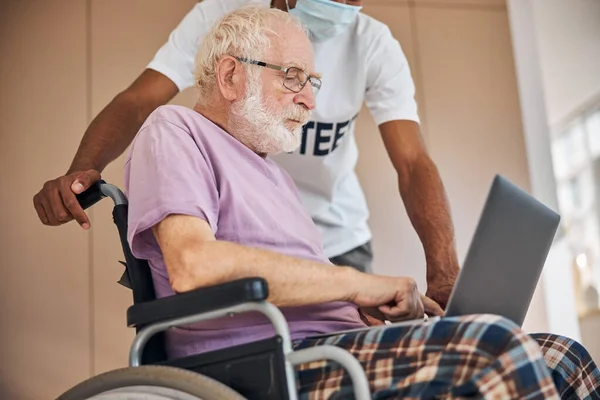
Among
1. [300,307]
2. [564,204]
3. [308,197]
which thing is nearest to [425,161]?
[308,197]

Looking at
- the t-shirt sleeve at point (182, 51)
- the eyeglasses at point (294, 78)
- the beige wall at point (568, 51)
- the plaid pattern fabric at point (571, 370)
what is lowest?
the plaid pattern fabric at point (571, 370)

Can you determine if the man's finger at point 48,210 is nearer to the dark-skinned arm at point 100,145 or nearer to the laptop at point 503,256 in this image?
the dark-skinned arm at point 100,145

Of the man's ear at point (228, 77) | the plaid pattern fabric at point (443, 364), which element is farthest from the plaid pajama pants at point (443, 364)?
the man's ear at point (228, 77)

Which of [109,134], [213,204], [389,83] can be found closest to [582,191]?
[389,83]

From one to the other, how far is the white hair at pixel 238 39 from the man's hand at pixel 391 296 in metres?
0.52

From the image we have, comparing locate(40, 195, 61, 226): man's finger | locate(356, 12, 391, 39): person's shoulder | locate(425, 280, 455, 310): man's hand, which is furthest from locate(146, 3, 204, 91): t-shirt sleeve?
locate(425, 280, 455, 310): man's hand

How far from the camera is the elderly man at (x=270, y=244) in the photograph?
3.43 feet

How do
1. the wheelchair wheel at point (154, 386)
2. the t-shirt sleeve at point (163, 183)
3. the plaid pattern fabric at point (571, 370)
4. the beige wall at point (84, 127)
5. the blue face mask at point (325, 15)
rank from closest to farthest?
the wheelchair wheel at point (154, 386), the t-shirt sleeve at point (163, 183), the plaid pattern fabric at point (571, 370), the blue face mask at point (325, 15), the beige wall at point (84, 127)

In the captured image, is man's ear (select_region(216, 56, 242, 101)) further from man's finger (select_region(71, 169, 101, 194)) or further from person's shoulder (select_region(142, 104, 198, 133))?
man's finger (select_region(71, 169, 101, 194))

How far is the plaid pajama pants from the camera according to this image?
3.22 ft

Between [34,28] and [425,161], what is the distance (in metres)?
1.53

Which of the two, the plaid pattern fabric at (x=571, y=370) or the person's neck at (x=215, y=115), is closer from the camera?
the plaid pattern fabric at (x=571, y=370)

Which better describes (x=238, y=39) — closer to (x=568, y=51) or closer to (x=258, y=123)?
(x=258, y=123)

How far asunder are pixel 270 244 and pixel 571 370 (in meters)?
0.55
